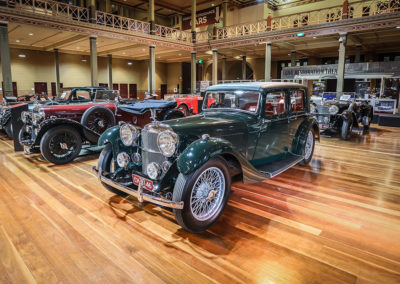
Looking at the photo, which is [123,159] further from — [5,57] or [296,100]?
[5,57]

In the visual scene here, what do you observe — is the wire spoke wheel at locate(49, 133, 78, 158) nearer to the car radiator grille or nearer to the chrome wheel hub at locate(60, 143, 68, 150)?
the chrome wheel hub at locate(60, 143, 68, 150)

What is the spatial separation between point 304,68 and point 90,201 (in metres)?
16.8

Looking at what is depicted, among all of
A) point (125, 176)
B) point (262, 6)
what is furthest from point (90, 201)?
point (262, 6)

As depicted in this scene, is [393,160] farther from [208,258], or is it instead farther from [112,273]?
[112,273]

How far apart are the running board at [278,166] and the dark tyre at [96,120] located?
3.64 meters

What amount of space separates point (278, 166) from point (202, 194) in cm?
154

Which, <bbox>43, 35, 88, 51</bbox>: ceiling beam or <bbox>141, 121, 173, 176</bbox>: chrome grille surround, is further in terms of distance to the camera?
<bbox>43, 35, 88, 51</bbox>: ceiling beam

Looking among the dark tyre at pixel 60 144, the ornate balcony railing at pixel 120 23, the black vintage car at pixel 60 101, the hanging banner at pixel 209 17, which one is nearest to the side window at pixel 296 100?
the dark tyre at pixel 60 144

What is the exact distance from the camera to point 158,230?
262 centimetres

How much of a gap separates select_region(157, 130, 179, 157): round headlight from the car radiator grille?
0.18 metres

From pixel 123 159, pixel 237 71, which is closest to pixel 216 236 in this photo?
pixel 123 159

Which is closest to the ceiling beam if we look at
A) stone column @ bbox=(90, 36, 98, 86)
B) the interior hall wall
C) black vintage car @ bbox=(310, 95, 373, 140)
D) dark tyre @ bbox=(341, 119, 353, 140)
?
stone column @ bbox=(90, 36, 98, 86)

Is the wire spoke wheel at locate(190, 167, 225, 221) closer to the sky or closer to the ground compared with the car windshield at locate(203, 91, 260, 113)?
closer to the ground

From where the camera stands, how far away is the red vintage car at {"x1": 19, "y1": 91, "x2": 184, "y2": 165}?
4.94 metres
